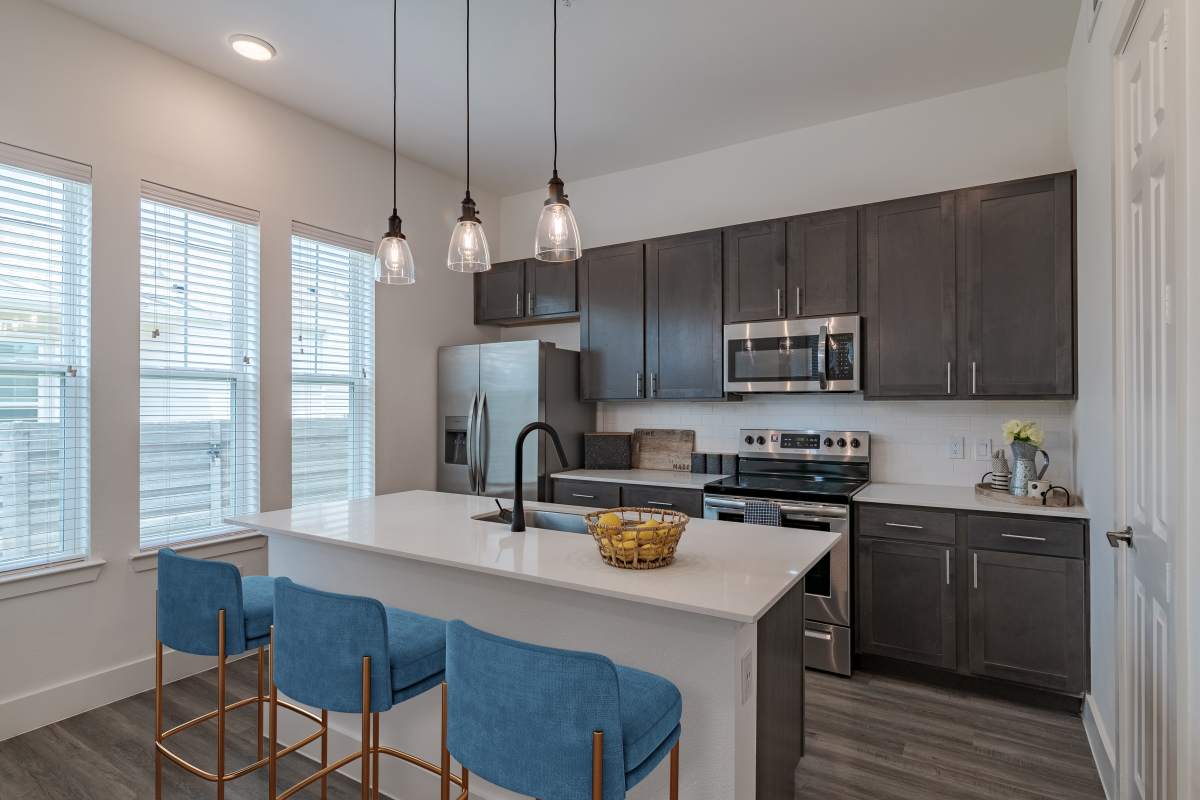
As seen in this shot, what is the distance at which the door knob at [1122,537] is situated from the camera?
74.7 inches

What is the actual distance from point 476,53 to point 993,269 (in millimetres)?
2791

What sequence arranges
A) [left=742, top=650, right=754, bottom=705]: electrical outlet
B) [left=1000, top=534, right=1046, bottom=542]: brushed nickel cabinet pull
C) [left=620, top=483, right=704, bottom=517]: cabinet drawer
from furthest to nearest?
[left=620, top=483, right=704, bottom=517]: cabinet drawer < [left=1000, top=534, right=1046, bottom=542]: brushed nickel cabinet pull < [left=742, top=650, right=754, bottom=705]: electrical outlet

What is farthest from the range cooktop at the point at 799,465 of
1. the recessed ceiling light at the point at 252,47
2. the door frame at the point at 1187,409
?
the recessed ceiling light at the point at 252,47

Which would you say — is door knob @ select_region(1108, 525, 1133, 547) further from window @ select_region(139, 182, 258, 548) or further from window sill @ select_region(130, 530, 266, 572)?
window @ select_region(139, 182, 258, 548)

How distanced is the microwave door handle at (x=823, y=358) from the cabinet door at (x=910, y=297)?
0.21 metres

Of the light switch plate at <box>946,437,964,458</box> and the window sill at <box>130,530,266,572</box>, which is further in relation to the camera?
the light switch plate at <box>946,437,964,458</box>

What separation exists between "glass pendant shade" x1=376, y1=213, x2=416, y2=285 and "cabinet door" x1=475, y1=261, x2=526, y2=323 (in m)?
2.40

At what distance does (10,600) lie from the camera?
2.62 metres

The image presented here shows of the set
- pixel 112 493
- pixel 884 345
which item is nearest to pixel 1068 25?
pixel 884 345

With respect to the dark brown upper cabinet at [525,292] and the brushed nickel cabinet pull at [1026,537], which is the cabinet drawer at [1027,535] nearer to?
the brushed nickel cabinet pull at [1026,537]

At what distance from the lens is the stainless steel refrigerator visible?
4141 millimetres

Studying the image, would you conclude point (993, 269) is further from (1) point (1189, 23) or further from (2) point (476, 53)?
(2) point (476, 53)

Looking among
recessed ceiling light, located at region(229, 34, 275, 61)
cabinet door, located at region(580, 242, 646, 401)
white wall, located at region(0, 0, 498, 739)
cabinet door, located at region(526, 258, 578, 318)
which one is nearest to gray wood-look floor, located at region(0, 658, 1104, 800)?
white wall, located at region(0, 0, 498, 739)

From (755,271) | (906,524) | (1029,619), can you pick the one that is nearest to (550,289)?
(755,271)
